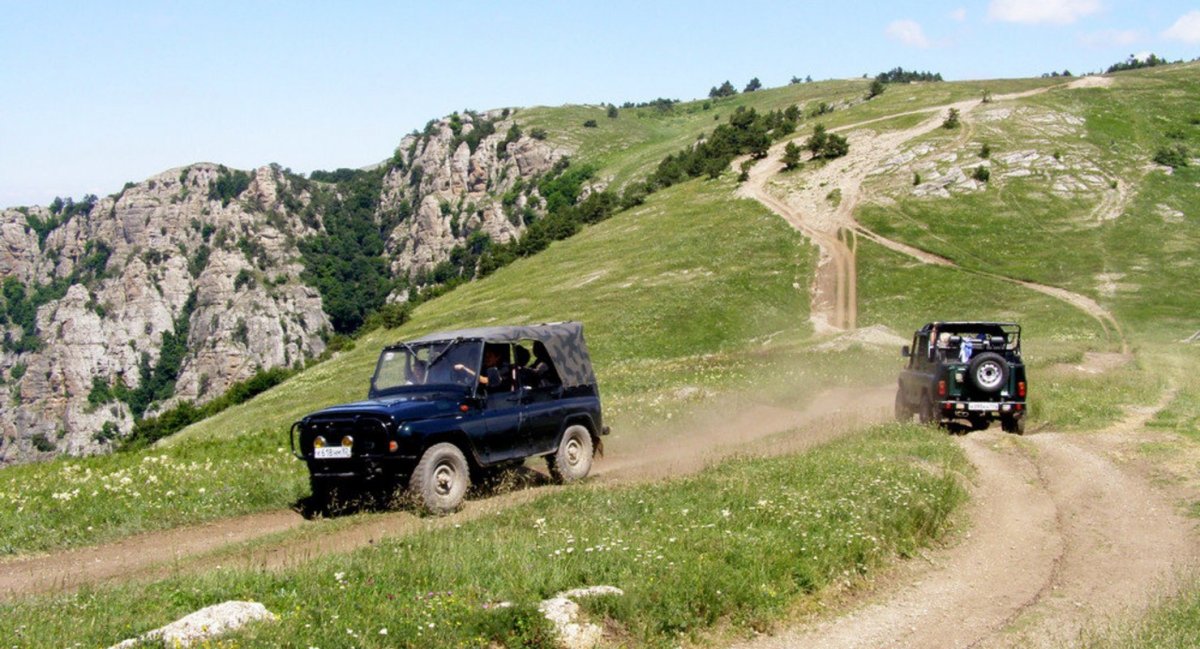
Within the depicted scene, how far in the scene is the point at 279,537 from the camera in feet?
45.0

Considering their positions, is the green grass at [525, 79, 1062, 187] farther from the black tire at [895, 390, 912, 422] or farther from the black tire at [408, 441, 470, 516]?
the black tire at [408, 441, 470, 516]

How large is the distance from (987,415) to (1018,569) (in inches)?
472

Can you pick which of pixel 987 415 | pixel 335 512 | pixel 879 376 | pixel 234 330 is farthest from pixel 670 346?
pixel 234 330

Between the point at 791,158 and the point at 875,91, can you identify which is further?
the point at 875,91

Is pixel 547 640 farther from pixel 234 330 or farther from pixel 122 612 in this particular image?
pixel 234 330

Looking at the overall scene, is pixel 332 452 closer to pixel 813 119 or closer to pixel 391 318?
pixel 391 318

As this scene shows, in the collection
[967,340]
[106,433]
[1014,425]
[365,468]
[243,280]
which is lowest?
[106,433]

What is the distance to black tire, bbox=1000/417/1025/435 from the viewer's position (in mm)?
23047

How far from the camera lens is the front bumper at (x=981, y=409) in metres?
22.9

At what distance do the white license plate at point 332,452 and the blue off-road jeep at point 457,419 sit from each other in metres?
0.02

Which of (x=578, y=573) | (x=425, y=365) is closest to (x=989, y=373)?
(x=425, y=365)

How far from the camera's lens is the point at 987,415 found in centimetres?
2311

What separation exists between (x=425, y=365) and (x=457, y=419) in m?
1.84

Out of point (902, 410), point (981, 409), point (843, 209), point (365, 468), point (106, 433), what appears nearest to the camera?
point (365, 468)
